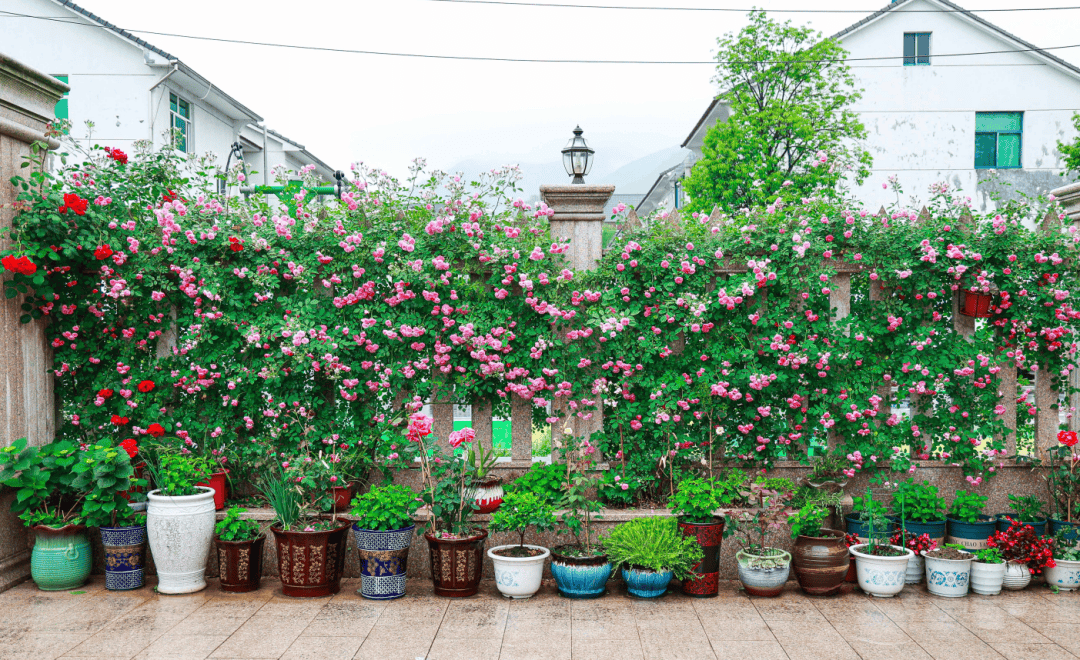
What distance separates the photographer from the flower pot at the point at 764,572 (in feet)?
14.1

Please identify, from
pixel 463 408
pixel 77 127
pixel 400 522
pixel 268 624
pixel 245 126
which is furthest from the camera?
pixel 245 126

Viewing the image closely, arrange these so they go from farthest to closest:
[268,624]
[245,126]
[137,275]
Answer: [245,126] < [137,275] < [268,624]

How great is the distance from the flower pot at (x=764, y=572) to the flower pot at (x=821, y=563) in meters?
0.10

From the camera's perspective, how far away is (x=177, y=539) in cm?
436

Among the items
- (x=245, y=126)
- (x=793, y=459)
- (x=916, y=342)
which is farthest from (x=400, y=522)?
(x=245, y=126)

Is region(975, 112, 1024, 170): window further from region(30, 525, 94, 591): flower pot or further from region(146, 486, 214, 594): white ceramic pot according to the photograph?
region(30, 525, 94, 591): flower pot

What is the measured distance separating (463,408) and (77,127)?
16.2 metres

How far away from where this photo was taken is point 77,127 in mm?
16844

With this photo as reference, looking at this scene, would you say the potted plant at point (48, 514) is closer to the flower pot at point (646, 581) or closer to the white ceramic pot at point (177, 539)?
the white ceramic pot at point (177, 539)

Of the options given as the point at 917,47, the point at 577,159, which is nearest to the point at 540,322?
the point at 577,159

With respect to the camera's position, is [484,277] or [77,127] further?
[77,127]

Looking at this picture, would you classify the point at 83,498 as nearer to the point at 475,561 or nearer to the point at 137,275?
the point at 137,275

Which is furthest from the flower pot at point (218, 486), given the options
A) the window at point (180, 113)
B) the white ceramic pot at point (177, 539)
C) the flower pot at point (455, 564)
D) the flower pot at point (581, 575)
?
the window at point (180, 113)

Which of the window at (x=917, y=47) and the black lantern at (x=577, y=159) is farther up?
the window at (x=917, y=47)
